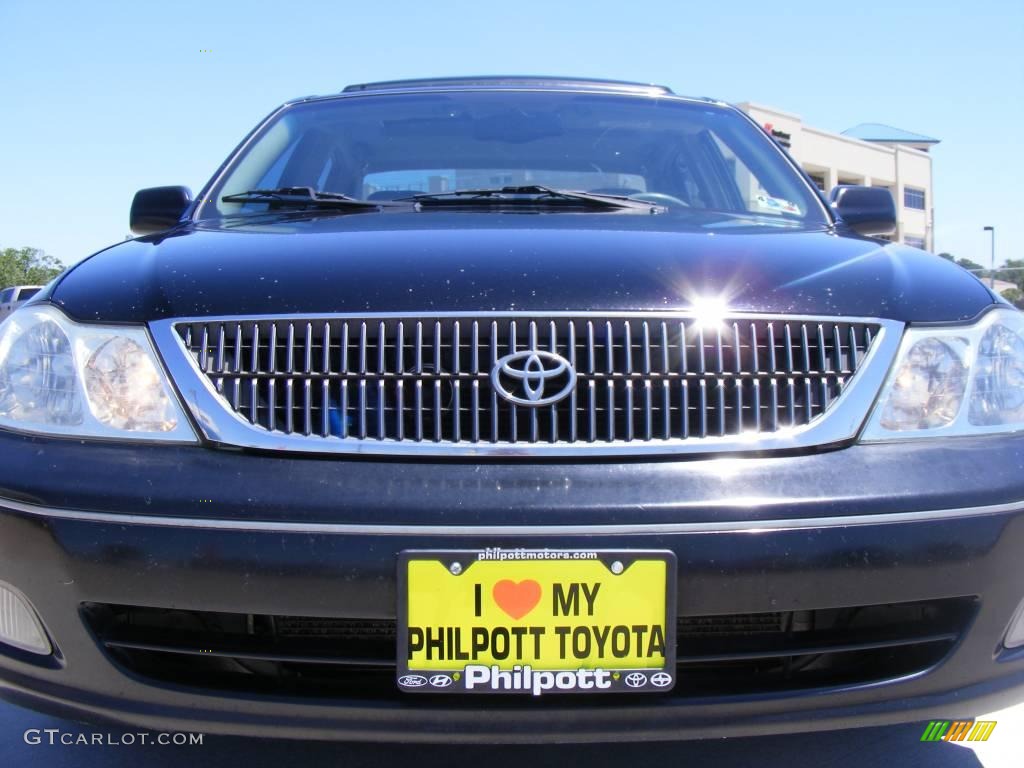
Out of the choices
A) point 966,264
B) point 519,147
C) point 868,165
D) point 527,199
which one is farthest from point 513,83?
point 868,165

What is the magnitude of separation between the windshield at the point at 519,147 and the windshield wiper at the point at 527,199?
29 cm

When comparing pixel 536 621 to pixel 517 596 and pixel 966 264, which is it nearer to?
pixel 517 596

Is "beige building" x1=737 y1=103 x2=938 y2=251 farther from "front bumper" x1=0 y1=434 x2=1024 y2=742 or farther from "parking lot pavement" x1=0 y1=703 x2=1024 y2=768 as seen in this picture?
"front bumper" x1=0 y1=434 x2=1024 y2=742

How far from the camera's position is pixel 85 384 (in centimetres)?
174

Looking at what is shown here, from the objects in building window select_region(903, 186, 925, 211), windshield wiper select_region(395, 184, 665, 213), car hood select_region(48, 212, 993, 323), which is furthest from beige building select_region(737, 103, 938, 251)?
car hood select_region(48, 212, 993, 323)

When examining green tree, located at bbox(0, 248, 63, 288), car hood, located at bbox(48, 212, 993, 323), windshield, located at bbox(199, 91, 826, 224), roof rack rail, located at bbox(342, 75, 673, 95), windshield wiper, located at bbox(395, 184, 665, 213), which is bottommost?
green tree, located at bbox(0, 248, 63, 288)

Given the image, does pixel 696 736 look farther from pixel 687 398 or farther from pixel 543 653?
pixel 687 398

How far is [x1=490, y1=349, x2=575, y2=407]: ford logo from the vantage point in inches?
65.2

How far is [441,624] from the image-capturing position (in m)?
1.53

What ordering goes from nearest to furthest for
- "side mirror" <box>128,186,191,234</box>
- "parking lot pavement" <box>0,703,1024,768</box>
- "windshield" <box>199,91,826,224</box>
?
"parking lot pavement" <box>0,703,1024,768</box>
"side mirror" <box>128,186,191,234</box>
"windshield" <box>199,91,826,224</box>

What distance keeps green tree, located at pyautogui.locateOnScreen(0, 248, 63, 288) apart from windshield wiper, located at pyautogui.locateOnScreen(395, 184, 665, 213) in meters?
62.7

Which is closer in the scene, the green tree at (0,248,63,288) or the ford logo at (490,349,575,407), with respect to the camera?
the ford logo at (490,349,575,407)

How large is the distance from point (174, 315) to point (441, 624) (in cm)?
75

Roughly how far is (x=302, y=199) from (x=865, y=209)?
1590 mm
